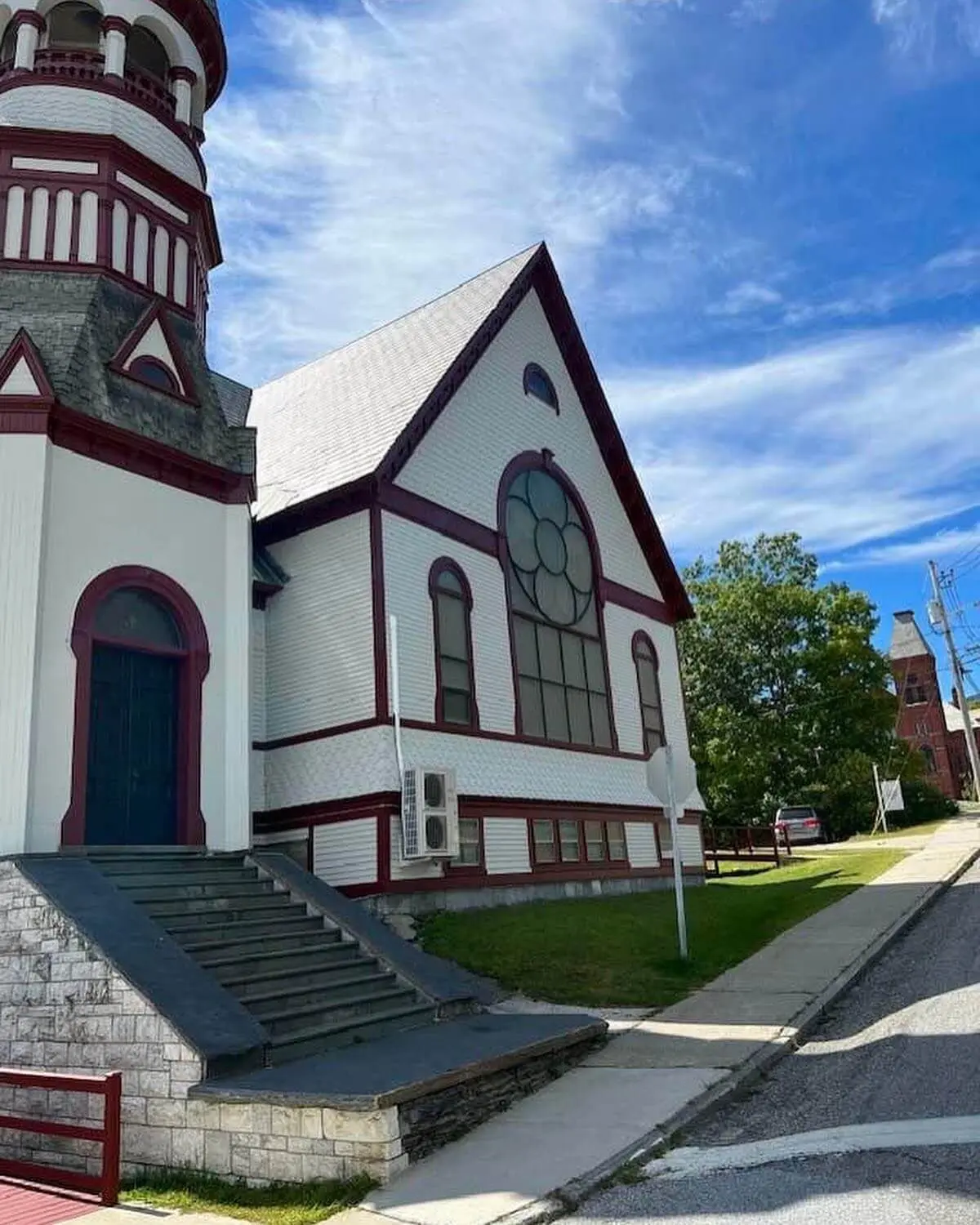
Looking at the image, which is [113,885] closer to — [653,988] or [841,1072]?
[653,988]

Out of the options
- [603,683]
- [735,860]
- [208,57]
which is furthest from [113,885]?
[735,860]

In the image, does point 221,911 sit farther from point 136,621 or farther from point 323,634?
point 323,634

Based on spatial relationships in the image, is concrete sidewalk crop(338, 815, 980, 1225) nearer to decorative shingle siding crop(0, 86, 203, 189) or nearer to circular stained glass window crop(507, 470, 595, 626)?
circular stained glass window crop(507, 470, 595, 626)

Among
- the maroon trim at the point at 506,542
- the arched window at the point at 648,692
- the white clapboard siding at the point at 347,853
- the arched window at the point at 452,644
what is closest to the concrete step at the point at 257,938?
the white clapboard siding at the point at 347,853

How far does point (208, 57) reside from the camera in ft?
62.1

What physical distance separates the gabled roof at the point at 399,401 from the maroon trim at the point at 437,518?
12.7 inches

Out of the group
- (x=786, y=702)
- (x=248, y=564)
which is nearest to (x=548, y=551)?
(x=248, y=564)

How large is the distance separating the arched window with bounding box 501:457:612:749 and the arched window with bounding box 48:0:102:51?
37.5 ft

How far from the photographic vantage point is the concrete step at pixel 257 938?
10.2m

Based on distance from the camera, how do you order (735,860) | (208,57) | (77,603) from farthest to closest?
1. (735,860)
2. (208,57)
3. (77,603)

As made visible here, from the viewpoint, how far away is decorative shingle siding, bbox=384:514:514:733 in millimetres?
16109

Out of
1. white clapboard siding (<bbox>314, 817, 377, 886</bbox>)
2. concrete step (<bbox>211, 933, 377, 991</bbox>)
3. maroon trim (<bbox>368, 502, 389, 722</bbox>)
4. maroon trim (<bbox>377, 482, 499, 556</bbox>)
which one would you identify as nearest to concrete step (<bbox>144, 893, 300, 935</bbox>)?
concrete step (<bbox>211, 933, 377, 991</bbox>)

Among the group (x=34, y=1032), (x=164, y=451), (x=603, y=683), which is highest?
(x=164, y=451)

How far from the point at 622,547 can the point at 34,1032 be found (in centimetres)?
1800
